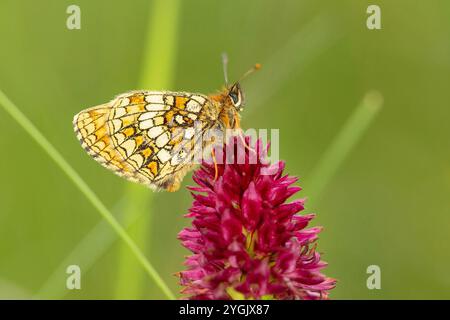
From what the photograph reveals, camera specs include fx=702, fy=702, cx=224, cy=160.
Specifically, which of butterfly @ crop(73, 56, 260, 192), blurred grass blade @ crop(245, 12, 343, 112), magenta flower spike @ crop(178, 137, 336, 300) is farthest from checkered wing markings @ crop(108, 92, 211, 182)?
blurred grass blade @ crop(245, 12, 343, 112)

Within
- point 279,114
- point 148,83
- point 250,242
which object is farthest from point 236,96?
point 279,114

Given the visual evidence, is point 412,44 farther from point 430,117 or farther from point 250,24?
point 250,24

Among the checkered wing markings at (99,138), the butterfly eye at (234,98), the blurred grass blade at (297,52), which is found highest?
the blurred grass blade at (297,52)

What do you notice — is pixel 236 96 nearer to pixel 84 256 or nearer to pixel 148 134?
pixel 148 134

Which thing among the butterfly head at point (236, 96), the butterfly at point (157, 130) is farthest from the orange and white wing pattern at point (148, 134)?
the butterfly head at point (236, 96)

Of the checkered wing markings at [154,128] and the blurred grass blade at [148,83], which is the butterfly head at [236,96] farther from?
the blurred grass blade at [148,83]
